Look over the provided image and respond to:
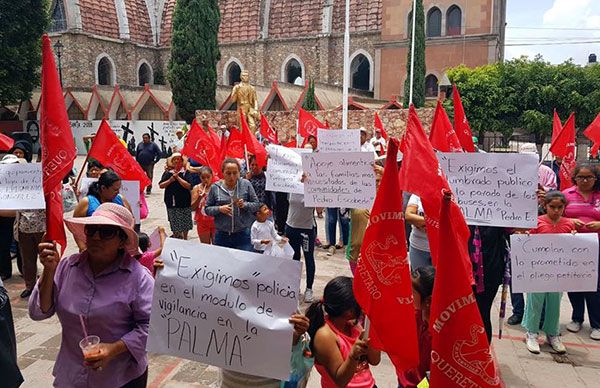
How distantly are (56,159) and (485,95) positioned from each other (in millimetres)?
24473

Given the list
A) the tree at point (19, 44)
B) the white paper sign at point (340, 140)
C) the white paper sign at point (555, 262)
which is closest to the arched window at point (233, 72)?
the tree at point (19, 44)

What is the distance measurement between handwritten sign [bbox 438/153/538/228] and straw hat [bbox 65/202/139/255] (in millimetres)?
2342

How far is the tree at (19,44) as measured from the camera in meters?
22.6

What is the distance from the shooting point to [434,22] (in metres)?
33.1

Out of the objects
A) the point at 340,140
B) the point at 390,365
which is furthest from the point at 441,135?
the point at 340,140

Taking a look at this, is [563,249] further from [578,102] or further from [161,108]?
[161,108]

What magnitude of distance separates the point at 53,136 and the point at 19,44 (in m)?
24.9

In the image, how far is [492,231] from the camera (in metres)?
3.79

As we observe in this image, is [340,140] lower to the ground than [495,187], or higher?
higher

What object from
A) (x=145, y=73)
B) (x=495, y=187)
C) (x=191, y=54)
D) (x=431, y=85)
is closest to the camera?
(x=495, y=187)

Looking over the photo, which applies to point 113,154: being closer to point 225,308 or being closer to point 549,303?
A: point 225,308

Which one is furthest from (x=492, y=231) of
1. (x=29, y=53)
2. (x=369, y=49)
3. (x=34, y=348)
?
(x=369, y=49)

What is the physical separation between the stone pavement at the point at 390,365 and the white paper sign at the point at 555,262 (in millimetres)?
738

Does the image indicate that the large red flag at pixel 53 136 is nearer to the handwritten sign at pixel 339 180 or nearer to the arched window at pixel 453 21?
the handwritten sign at pixel 339 180
